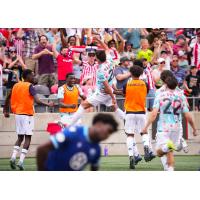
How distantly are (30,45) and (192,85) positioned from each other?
3.20 m

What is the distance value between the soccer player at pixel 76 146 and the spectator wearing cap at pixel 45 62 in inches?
320

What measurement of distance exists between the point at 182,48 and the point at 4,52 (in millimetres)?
3570

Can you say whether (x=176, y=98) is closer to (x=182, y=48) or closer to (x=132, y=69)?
(x=132, y=69)

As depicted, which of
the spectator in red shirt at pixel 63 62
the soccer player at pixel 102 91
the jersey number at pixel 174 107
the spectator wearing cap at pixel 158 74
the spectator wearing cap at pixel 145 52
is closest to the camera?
the jersey number at pixel 174 107

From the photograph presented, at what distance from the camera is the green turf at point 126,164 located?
1549 centimetres

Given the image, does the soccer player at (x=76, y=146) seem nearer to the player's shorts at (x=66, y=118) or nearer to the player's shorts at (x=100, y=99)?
the player's shorts at (x=100, y=99)

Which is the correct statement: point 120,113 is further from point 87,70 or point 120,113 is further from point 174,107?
point 174,107

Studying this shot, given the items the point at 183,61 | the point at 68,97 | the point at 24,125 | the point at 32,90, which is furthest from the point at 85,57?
the point at 24,125

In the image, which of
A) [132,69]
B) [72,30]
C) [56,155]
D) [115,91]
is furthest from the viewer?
[72,30]

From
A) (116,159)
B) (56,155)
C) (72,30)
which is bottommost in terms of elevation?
(116,159)

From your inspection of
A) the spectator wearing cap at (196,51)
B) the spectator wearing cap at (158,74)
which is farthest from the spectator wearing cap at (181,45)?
the spectator wearing cap at (158,74)

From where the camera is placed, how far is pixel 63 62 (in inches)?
707

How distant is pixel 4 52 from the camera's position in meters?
17.9
